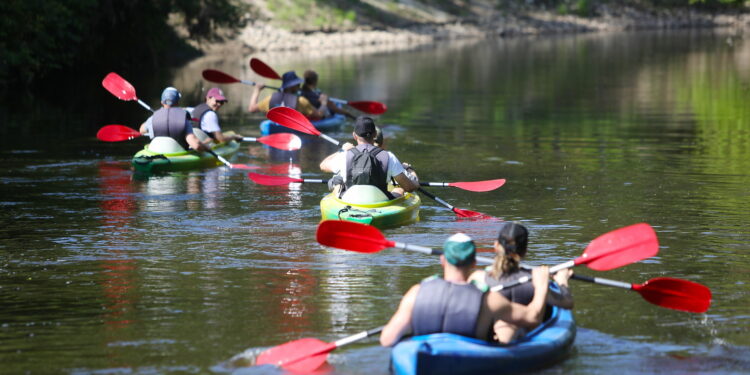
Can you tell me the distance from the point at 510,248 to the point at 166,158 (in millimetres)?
9031

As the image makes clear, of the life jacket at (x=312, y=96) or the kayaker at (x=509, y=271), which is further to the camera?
the life jacket at (x=312, y=96)

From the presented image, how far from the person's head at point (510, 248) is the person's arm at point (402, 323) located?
2.18 ft

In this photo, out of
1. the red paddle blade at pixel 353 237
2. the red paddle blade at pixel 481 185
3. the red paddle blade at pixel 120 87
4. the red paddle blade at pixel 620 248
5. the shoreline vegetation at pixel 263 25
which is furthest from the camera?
the shoreline vegetation at pixel 263 25

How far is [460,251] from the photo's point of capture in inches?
267

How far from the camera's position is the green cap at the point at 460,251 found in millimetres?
6770

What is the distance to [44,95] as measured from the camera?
1145 inches

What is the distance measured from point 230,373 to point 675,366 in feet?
9.72

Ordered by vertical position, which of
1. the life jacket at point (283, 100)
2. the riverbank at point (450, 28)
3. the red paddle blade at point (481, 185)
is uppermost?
the riverbank at point (450, 28)

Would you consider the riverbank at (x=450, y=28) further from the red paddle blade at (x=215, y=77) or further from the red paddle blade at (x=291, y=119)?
the red paddle blade at (x=291, y=119)

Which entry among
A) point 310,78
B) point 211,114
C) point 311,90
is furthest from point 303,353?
point 311,90

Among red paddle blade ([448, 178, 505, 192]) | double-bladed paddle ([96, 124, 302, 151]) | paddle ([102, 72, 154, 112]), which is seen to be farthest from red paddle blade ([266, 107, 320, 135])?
paddle ([102, 72, 154, 112])

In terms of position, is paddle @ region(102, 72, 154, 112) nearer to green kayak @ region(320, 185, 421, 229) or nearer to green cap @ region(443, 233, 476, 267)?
green kayak @ region(320, 185, 421, 229)

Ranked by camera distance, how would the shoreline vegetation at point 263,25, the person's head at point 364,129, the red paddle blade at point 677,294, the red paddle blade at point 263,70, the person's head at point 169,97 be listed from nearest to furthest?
the red paddle blade at point 677,294 → the person's head at point 364,129 → the person's head at point 169,97 → the red paddle blade at point 263,70 → the shoreline vegetation at point 263,25

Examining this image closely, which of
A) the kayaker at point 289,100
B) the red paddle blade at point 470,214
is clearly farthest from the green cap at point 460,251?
the kayaker at point 289,100
